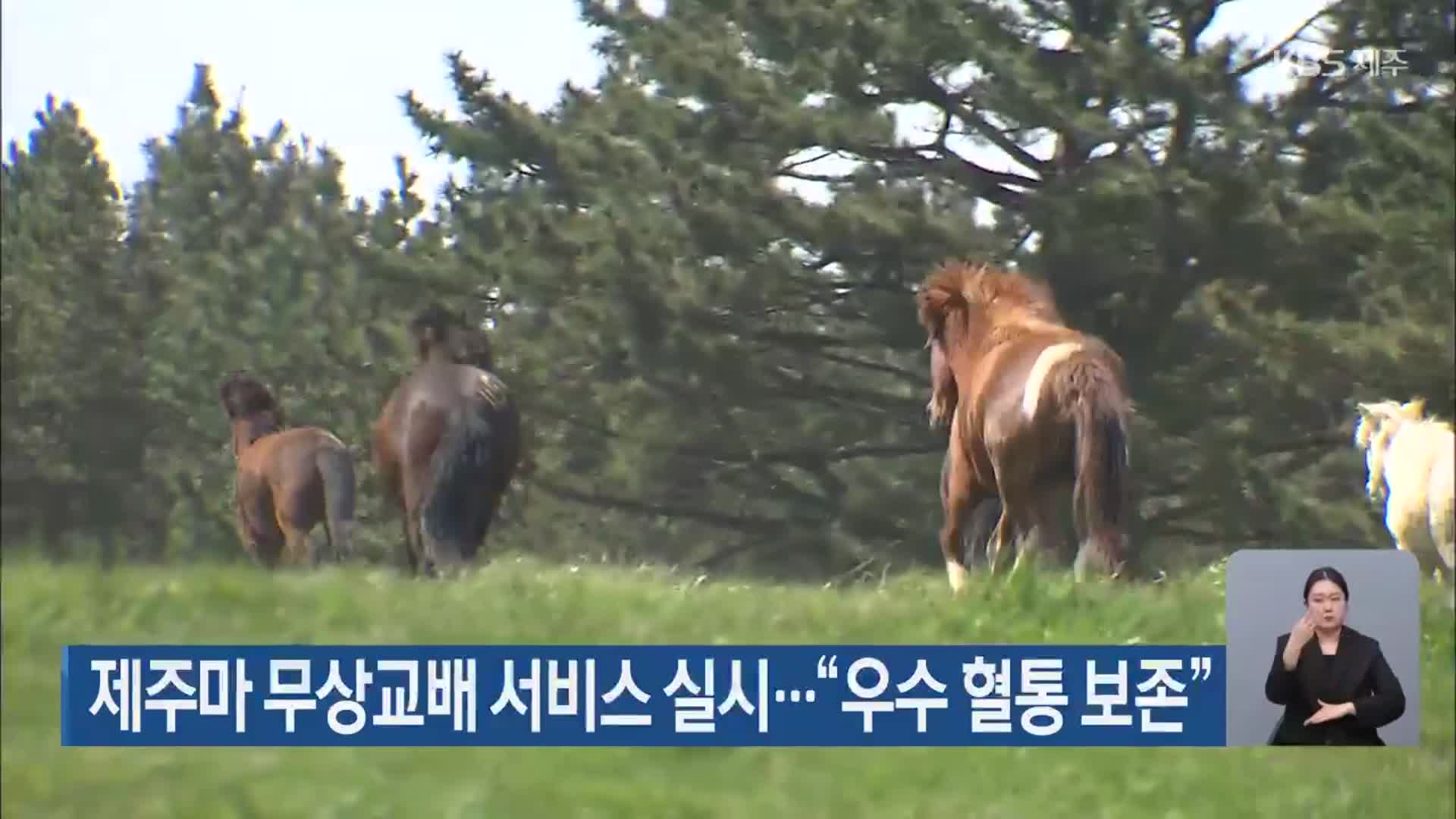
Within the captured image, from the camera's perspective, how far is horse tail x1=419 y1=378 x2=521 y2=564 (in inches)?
190

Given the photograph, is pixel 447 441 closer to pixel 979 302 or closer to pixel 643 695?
pixel 643 695

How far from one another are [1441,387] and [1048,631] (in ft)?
3.38

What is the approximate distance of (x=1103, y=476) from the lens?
457 cm

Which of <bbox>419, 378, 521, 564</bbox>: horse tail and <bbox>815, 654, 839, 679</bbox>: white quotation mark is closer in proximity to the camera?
<bbox>815, 654, 839, 679</bbox>: white quotation mark

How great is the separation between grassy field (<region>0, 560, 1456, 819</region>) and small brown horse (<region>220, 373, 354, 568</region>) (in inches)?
5.9

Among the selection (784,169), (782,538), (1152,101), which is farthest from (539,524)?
(1152,101)

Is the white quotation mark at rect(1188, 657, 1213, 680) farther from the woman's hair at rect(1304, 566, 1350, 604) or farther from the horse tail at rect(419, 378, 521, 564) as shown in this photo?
the horse tail at rect(419, 378, 521, 564)

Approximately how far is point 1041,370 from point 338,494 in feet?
5.11

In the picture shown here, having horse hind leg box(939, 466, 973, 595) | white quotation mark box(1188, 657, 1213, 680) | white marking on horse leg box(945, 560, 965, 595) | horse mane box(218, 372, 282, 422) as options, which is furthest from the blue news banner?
horse mane box(218, 372, 282, 422)

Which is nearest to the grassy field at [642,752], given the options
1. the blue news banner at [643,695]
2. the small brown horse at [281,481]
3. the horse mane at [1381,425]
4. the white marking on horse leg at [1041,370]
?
the blue news banner at [643,695]

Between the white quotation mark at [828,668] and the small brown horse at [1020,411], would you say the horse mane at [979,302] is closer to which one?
the small brown horse at [1020,411]

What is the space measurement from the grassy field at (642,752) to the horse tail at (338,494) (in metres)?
0.21

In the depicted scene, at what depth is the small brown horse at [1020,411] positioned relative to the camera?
15.0 feet

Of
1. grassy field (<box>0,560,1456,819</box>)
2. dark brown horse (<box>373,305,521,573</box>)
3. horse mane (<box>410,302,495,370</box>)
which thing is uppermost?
horse mane (<box>410,302,495,370</box>)
